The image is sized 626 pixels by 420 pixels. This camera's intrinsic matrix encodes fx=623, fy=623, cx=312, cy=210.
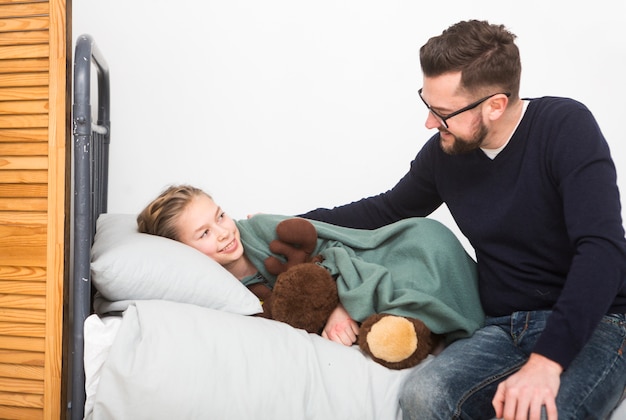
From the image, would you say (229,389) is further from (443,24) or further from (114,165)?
(443,24)

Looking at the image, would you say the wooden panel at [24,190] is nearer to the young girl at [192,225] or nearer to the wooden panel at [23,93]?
the wooden panel at [23,93]

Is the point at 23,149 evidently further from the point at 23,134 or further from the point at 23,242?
the point at 23,242

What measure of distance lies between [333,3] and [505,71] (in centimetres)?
114

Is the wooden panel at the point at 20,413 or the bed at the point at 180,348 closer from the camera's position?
the bed at the point at 180,348

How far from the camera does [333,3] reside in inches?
98.3

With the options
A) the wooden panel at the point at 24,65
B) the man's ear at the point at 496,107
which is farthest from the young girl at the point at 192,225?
the man's ear at the point at 496,107

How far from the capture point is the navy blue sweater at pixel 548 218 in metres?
1.26

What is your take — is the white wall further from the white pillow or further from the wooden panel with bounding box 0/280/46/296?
the wooden panel with bounding box 0/280/46/296

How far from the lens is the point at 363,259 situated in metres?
1.86

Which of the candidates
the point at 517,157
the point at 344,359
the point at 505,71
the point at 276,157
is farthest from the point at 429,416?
the point at 276,157

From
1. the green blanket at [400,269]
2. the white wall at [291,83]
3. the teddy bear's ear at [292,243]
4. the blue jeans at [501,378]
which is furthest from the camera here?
the white wall at [291,83]

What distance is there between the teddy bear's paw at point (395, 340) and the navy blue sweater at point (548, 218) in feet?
0.82

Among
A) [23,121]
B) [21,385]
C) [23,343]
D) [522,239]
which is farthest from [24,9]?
[522,239]

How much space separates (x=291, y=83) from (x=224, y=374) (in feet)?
4.68
